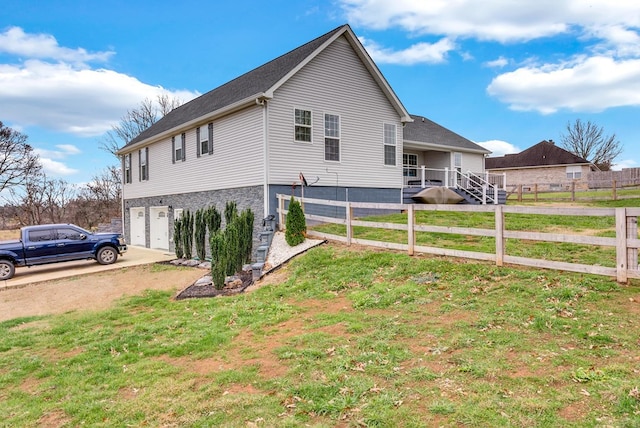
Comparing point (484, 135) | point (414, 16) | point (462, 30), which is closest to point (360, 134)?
point (414, 16)

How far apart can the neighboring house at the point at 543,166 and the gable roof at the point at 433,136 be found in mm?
16451

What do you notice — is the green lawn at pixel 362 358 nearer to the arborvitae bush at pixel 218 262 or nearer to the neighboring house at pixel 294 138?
the arborvitae bush at pixel 218 262

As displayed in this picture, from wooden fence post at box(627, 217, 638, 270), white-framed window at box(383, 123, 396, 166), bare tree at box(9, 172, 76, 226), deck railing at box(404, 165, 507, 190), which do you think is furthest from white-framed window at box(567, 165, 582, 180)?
bare tree at box(9, 172, 76, 226)

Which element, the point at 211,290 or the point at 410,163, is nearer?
the point at 211,290

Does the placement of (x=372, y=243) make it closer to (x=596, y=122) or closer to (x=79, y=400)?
(x=79, y=400)

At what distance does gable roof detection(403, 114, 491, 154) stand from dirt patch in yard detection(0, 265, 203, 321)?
13.0 m

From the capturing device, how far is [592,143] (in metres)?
47.3

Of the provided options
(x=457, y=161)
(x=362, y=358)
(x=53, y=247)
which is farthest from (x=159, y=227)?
(x=362, y=358)

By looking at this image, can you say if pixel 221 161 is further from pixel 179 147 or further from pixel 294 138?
pixel 179 147

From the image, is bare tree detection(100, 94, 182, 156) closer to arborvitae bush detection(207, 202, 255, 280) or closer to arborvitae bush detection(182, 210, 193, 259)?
arborvitae bush detection(182, 210, 193, 259)

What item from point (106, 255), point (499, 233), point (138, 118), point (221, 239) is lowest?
point (106, 255)

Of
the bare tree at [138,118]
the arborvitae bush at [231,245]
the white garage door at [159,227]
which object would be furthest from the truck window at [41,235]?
the bare tree at [138,118]

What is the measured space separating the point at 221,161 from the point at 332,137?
172 inches

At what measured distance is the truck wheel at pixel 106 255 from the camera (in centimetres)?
1541
